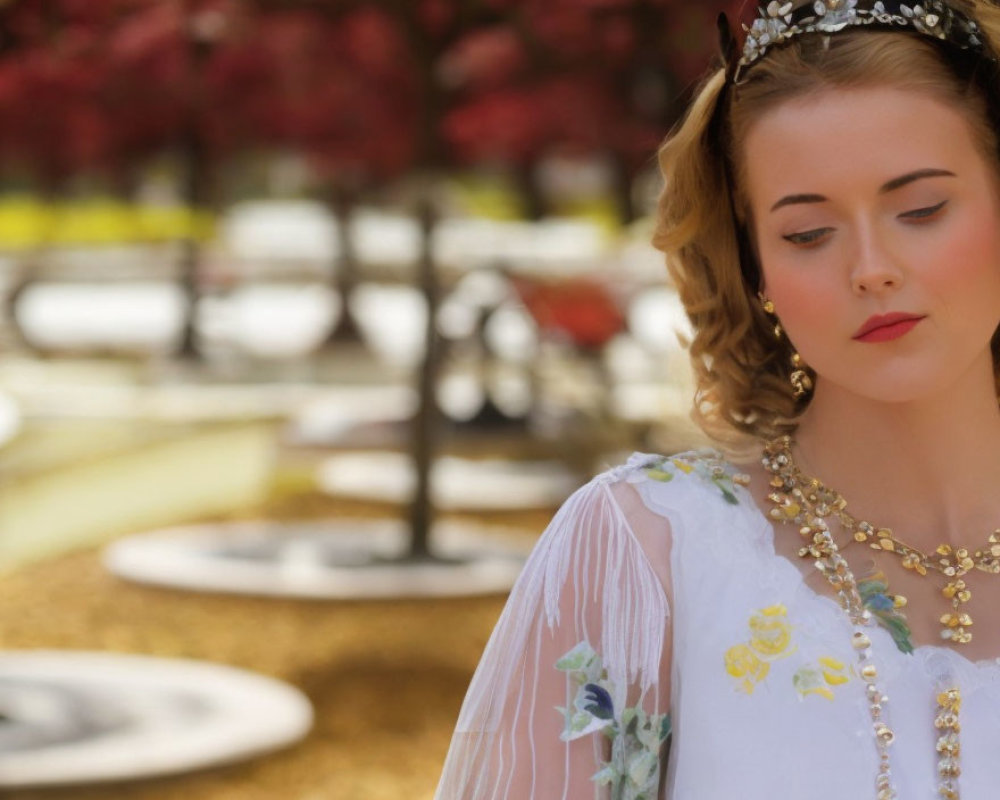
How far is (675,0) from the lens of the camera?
8.51 meters

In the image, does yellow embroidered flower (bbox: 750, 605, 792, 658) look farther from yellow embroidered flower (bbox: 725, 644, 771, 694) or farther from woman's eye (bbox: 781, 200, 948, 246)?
woman's eye (bbox: 781, 200, 948, 246)

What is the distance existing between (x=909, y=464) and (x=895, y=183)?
35cm

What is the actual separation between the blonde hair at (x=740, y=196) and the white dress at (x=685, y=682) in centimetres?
25

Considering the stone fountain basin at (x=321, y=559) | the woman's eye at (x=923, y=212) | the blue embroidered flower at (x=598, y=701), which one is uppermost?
the woman's eye at (x=923, y=212)

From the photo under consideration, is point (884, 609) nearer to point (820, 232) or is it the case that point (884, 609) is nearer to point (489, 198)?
point (820, 232)

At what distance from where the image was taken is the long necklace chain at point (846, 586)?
6.56 feet

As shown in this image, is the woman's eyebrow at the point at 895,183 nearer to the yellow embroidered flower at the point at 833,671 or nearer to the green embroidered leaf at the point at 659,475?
the green embroidered leaf at the point at 659,475

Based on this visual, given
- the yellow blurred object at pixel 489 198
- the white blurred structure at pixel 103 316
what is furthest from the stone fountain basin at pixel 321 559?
the yellow blurred object at pixel 489 198

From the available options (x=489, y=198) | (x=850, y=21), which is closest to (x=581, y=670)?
(x=850, y=21)

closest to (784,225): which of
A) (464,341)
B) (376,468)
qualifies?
(376,468)

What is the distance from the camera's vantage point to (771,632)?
207cm

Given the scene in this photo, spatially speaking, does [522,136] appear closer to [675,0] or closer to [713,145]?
[675,0]

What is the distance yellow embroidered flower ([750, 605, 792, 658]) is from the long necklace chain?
0.24 feet

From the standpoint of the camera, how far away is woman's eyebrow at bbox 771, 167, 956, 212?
205cm
